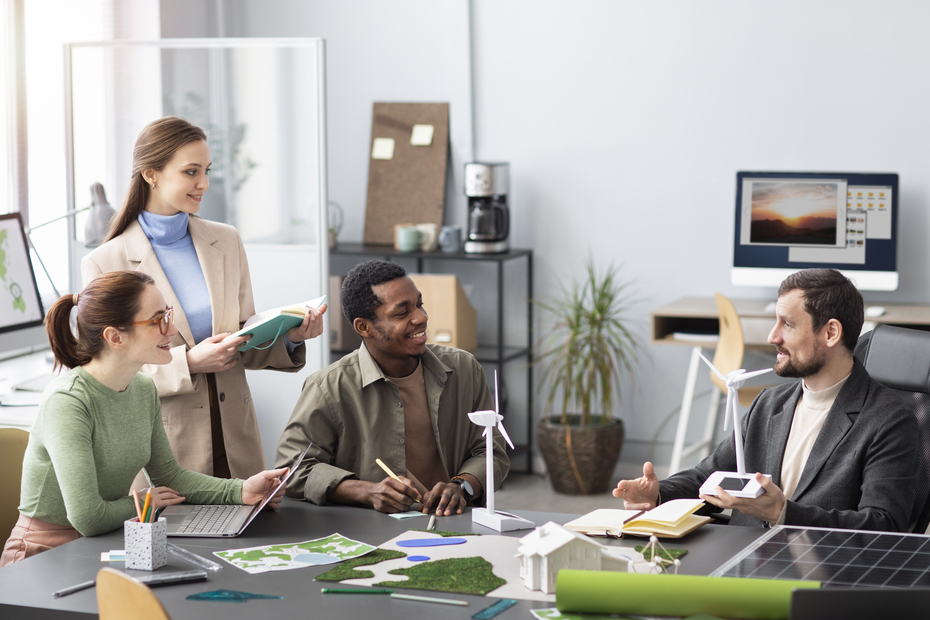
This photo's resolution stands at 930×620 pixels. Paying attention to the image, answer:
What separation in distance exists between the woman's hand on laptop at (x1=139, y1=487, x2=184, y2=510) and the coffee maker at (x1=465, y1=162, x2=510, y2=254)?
2900 mm

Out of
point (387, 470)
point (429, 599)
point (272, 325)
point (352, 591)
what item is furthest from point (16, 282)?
point (429, 599)

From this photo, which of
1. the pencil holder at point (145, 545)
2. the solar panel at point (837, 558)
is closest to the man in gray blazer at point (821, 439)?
the solar panel at point (837, 558)

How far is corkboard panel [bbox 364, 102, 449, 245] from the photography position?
5168 millimetres

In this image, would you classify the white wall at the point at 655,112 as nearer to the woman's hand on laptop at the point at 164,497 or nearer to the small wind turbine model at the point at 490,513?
the small wind turbine model at the point at 490,513

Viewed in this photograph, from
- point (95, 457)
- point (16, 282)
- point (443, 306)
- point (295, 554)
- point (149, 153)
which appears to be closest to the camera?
point (295, 554)

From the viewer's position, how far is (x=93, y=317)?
2025 mm

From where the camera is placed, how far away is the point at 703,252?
487 cm

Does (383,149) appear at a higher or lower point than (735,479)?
higher

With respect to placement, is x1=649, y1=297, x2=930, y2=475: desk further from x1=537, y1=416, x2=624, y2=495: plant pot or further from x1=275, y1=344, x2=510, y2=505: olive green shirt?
x1=275, y1=344, x2=510, y2=505: olive green shirt

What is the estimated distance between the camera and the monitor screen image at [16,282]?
3.29 metres

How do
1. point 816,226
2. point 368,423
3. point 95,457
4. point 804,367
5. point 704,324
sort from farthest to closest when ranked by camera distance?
1. point 704,324
2. point 816,226
3. point 368,423
4. point 804,367
5. point 95,457

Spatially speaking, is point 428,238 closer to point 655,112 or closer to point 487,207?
point 487,207

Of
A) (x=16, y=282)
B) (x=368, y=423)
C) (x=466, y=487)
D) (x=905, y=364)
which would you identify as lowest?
(x=466, y=487)

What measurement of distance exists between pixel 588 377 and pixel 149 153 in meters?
2.66
